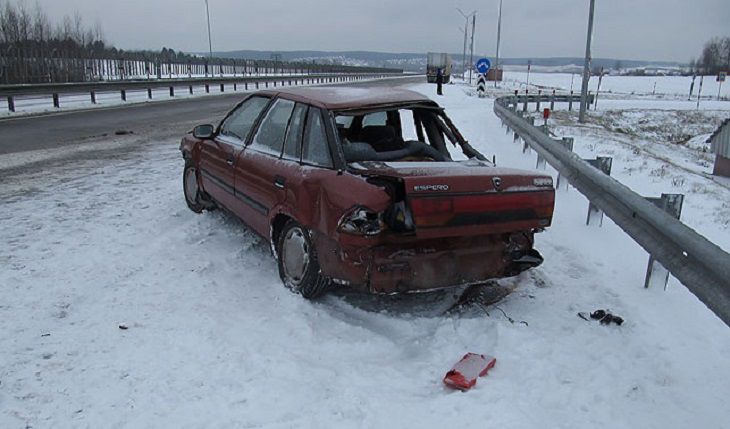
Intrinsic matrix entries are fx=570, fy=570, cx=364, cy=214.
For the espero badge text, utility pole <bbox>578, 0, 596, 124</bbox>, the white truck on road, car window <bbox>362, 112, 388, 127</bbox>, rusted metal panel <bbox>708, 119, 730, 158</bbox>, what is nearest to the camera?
the espero badge text

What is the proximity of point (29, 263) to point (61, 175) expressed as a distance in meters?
4.31

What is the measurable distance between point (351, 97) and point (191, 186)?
2848mm

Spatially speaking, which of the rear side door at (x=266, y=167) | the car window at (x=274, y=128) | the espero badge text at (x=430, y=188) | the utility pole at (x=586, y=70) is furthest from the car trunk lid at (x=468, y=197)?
the utility pole at (x=586, y=70)

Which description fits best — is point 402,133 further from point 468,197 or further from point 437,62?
point 437,62

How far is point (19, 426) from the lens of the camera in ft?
9.26

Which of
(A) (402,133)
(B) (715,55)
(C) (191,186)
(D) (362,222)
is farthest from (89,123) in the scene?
(B) (715,55)

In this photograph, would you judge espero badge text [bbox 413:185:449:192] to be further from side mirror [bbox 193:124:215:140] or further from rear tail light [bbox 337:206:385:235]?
side mirror [bbox 193:124:215:140]

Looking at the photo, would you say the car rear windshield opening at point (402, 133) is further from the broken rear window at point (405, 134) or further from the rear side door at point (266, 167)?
the rear side door at point (266, 167)

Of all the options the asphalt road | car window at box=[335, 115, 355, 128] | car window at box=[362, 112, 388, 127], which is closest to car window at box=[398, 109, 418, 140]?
car window at box=[362, 112, 388, 127]

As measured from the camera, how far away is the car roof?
4.54m

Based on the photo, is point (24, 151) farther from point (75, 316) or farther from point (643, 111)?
point (643, 111)

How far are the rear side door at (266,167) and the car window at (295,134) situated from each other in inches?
0.5

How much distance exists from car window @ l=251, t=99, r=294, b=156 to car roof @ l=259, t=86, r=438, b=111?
100mm

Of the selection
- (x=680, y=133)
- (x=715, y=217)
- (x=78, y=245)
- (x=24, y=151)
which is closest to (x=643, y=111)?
(x=680, y=133)
